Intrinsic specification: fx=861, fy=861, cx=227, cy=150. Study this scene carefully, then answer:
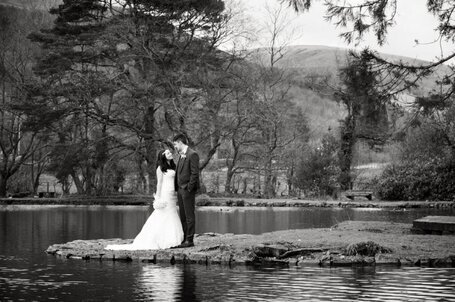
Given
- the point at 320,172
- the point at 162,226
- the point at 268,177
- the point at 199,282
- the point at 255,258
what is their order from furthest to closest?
the point at 268,177, the point at 320,172, the point at 162,226, the point at 255,258, the point at 199,282

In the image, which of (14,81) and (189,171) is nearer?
(189,171)

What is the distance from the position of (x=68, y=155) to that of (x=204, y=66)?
27.2ft

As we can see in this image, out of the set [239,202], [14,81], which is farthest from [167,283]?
[14,81]

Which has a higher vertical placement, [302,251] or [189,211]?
[189,211]

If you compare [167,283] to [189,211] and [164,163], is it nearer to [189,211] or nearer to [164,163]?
[189,211]

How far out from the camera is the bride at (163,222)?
16.0 m

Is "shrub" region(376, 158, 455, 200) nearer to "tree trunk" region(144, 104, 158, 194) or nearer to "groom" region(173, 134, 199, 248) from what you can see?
"tree trunk" region(144, 104, 158, 194)

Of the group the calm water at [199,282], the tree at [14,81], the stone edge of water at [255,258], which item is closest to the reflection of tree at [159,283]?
the calm water at [199,282]

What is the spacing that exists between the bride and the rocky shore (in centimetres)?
50

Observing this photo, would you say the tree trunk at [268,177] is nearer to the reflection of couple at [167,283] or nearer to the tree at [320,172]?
the tree at [320,172]

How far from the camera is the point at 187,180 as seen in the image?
15914mm

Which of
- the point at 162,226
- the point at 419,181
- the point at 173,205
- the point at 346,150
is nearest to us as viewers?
the point at 162,226

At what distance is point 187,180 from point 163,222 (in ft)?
3.14

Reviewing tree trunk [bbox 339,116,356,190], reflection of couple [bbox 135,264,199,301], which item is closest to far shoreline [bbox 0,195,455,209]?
tree trunk [bbox 339,116,356,190]
